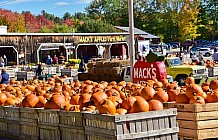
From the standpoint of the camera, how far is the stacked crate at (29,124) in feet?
29.3

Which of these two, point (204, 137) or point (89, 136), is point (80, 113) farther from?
point (204, 137)

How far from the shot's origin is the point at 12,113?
9.70 metres

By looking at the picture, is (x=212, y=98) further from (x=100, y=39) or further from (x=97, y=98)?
(x=100, y=39)

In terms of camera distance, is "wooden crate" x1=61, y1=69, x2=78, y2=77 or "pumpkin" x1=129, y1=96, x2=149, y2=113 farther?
"wooden crate" x1=61, y1=69, x2=78, y2=77

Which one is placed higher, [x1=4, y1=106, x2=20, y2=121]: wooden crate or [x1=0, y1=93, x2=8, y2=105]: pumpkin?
[x1=0, y1=93, x2=8, y2=105]: pumpkin

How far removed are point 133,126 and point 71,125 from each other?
1369mm

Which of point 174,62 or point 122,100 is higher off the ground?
point 174,62

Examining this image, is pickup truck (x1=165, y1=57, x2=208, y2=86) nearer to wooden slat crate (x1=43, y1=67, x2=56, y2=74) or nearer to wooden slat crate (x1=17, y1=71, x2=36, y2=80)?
wooden slat crate (x1=17, y1=71, x2=36, y2=80)

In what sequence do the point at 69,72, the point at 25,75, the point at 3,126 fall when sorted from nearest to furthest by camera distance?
the point at 3,126 → the point at 25,75 → the point at 69,72

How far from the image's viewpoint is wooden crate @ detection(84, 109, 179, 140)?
6906 millimetres

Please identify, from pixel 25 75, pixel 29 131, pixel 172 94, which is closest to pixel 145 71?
pixel 172 94

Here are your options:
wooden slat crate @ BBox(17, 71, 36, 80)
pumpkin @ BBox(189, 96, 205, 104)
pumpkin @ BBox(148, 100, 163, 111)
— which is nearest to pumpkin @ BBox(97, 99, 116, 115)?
pumpkin @ BBox(148, 100, 163, 111)

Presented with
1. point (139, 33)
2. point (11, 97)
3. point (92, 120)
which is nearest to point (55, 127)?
point (92, 120)

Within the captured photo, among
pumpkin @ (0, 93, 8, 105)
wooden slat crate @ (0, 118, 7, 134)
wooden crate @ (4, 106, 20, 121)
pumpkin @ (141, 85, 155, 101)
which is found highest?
pumpkin @ (141, 85, 155, 101)
